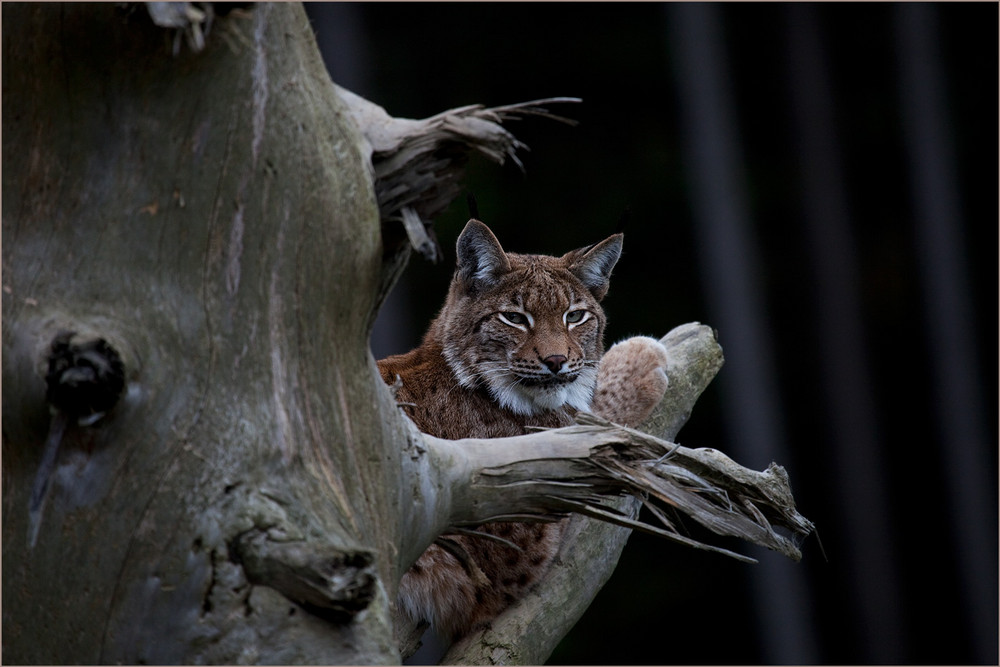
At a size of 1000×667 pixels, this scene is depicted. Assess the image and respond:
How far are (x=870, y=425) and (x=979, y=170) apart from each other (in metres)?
2.57

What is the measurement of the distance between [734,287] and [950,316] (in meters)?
1.95

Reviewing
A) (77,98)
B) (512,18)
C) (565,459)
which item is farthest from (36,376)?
(512,18)

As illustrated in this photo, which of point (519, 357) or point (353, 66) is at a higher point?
point (353, 66)

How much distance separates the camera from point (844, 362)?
10359mm

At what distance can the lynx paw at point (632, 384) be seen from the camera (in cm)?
443

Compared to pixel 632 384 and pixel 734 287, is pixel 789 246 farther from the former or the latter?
pixel 632 384

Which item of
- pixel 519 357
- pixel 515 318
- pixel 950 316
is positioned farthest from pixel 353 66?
pixel 950 316

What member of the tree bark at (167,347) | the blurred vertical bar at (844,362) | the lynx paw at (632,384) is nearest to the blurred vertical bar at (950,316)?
the blurred vertical bar at (844,362)

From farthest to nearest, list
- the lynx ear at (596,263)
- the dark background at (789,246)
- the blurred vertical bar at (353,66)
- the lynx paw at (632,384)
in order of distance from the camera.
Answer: the dark background at (789,246) → the blurred vertical bar at (353,66) → the lynx ear at (596,263) → the lynx paw at (632,384)

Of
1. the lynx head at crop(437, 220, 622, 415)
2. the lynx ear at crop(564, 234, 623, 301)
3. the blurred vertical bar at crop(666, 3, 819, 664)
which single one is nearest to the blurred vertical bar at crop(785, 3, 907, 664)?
the blurred vertical bar at crop(666, 3, 819, 664)

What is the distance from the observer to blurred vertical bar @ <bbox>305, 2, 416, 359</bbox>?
8352 millimetres

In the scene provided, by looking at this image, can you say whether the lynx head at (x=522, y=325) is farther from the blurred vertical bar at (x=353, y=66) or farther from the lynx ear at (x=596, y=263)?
the blurred vertical bar at (x=353, y=66)

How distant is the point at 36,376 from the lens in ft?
6.93

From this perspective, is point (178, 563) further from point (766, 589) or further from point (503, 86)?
point (503, 86)
